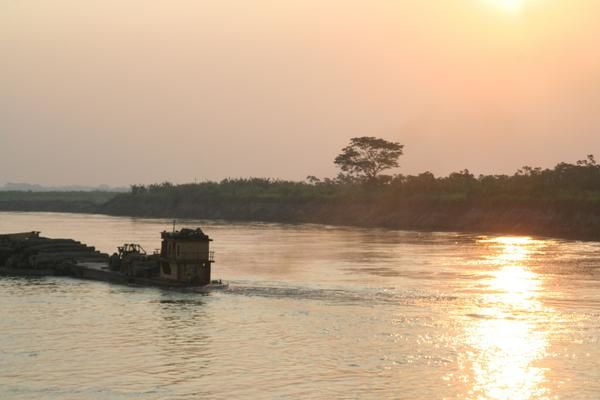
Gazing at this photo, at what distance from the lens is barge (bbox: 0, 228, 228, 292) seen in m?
48.8

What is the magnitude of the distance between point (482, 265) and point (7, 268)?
2986 centimetres

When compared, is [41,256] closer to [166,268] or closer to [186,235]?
[166,268]

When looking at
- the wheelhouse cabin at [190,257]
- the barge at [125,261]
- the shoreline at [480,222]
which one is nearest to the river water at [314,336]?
the barge at [125,261]

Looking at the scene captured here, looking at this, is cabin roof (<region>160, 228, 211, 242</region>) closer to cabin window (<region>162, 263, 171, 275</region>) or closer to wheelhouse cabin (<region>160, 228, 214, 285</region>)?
wheelhouse cabin (<region>160, 228, 214, 285</region>)

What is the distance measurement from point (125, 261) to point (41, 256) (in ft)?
27.1

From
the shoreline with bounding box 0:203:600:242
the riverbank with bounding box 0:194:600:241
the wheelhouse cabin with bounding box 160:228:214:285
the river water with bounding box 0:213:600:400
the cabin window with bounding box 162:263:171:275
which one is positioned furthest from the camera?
the riverbank with bounding box 0:194:600:241

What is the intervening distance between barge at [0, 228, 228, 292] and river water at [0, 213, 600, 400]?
1.58 m

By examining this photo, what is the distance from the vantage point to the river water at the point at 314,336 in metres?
26.4

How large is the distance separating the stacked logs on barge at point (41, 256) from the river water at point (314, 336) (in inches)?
101

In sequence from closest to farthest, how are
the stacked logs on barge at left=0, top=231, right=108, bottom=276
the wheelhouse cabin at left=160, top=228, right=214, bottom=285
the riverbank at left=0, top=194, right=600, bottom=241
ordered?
the wheelhouse cabin at left=160, top=228, right=214, bottom=285 < the stacked logs on barge at left=0, top=231, right=108, bottom=276 < the riverbank at left=0, top=194, right=600, bottom=241

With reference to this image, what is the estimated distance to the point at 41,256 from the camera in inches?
2304

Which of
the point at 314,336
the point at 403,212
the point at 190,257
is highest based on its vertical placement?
the point at 403,212

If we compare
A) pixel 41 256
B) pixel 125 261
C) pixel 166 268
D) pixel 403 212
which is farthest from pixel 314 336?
pixel 403 212

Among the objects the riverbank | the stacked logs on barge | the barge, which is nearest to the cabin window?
the barge
